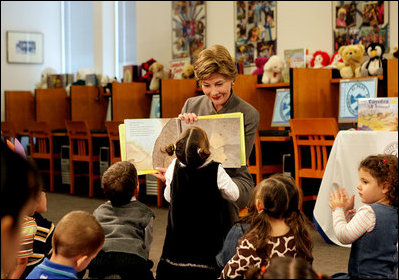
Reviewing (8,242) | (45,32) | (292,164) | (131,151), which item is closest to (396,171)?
(131,151)

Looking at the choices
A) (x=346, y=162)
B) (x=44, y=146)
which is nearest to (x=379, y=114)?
(x=346, y=162)

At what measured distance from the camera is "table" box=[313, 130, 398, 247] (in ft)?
11.1

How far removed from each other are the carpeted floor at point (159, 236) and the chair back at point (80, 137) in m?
0.48

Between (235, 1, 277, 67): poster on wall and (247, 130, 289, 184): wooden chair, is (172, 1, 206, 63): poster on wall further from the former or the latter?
(247, 130, 289, 184): wooden chair

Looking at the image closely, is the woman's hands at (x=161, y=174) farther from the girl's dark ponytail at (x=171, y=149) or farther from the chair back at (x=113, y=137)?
the chair back at (x=113, y=137)

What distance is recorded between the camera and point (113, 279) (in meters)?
2.04

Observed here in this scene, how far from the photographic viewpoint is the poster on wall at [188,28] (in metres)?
7.74

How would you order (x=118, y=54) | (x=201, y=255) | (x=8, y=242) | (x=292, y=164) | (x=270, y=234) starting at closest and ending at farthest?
(x=8, y=242) < (x=270, y=234) < (x=201, y=255) < (x=292, y=164) < (x=118, y=54)

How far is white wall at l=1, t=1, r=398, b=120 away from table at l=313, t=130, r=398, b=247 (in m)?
2.35

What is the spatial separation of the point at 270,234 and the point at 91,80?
6530 mm

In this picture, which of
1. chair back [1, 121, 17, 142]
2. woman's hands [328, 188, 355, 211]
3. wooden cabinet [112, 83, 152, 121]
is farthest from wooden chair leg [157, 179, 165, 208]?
woman's hands [328, 188, 355, 211]

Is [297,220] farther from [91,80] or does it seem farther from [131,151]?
[91,80]

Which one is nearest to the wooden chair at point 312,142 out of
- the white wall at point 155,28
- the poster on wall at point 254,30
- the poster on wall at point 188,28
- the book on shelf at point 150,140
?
the white wall at point 155,28

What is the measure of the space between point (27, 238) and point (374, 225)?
1.29 m
